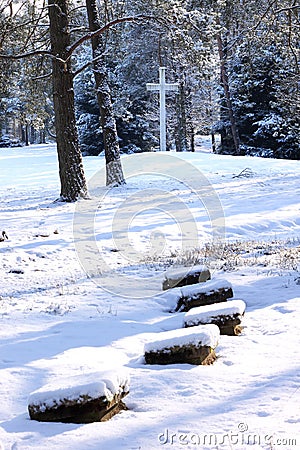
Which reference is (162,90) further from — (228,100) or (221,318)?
(221,318)

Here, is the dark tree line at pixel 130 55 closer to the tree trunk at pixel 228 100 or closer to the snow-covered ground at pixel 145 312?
the tree trunk at pixel 228 100

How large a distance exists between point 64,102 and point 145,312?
705 cm

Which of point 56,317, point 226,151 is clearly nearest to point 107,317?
point 56,317

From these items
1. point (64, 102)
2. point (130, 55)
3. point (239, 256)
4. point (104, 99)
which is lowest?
point (239, 256)

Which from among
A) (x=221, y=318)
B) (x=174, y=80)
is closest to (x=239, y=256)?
(x=221, y=318)

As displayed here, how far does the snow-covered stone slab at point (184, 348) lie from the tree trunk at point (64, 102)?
26.4 feet

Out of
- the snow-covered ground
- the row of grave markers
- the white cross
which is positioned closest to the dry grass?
the snow-covered ground

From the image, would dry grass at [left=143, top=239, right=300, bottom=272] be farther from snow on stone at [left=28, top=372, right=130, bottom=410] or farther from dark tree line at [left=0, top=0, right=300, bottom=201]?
snow on stone at [left=28, top=372, right=130, bottom=410]

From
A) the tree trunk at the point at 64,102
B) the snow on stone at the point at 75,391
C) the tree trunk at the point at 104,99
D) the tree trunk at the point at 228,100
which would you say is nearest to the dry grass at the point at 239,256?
the tree trunk at the point at 64,102

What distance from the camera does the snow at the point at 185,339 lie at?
3.99 m

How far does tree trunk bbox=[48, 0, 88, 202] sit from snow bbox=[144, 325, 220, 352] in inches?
317

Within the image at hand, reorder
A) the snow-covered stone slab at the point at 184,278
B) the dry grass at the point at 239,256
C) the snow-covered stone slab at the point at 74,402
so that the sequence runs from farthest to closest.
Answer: the dry grass at the point at 239,256 → the snow-covered stone slab at the point at 184,278 → the snow-covered stone slab at the point at 74,402

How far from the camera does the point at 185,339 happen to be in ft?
13.1

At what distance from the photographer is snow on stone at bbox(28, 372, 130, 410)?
3160 mm
